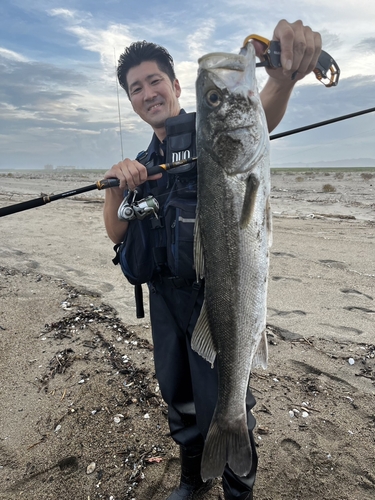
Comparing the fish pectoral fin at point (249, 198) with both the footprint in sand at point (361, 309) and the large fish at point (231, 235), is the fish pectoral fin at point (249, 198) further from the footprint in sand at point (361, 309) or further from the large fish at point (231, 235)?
the footprint in sand at point (361, 309)

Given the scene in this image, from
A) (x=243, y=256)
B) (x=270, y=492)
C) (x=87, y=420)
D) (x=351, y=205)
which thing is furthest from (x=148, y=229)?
(x=351, y=205)

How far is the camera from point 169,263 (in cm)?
273

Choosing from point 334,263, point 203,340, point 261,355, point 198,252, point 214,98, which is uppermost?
point 214,98

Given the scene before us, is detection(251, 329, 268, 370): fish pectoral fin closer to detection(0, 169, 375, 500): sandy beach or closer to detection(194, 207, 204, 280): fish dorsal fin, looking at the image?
detection(194, 207, 204, 280): fish dorsal fin

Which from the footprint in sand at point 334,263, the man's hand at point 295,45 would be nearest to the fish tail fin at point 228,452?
the man's hand at point 295,45

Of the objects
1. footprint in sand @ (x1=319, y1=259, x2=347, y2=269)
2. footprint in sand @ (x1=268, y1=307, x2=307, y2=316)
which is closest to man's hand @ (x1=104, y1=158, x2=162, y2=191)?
footprint in sand @ (x1=268, y1=307, x2=307, y2=316)

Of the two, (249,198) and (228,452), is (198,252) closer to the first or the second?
(249,198)

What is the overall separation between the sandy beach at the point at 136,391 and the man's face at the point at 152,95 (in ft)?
9.46

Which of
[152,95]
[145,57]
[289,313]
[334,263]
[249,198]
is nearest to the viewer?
[249,198]

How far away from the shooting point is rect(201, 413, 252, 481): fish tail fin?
7.94 feet

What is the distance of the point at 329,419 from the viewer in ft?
11.7

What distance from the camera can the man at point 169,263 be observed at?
2664 mm

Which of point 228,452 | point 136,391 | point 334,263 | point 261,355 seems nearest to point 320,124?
point 261,355

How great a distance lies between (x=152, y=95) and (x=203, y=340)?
2077mm
